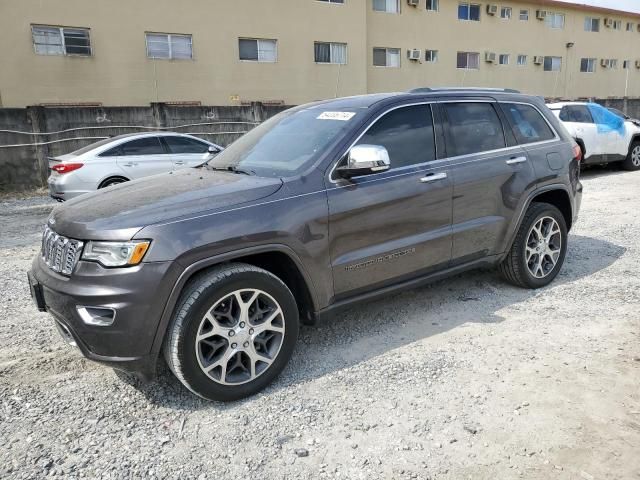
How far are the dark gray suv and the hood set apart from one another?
0.01 metres

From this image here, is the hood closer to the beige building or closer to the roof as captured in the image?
the beige building

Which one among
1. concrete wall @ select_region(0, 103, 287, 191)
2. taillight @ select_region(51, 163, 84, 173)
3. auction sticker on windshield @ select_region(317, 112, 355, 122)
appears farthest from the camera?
concrete wall @ select_region(0, 103, 287, 191)

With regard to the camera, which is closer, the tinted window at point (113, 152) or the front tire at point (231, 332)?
the front tire at point (231, 332)

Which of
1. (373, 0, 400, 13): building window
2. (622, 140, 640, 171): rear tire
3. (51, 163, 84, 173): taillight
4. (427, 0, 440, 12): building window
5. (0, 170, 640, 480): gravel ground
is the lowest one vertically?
(0, 170, 640, 480): gravel ground

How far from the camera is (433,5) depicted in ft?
76.6

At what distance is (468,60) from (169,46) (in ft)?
48.9

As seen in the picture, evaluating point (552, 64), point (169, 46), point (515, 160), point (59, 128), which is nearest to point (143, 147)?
point (59, 128)

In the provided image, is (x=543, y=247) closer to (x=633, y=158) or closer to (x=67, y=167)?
(x=67, y=167)

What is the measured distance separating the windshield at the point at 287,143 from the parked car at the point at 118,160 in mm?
4501

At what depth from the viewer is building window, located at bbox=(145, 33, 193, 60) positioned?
54.8 ft

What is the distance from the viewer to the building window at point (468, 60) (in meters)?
24.7

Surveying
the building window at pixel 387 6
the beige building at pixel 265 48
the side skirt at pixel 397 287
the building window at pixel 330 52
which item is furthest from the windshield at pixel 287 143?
the building window at pixel 387 6

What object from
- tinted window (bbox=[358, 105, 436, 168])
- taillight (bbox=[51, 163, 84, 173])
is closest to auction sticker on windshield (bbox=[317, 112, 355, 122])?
tinted window (bbox=[358, 105, 436, 168])

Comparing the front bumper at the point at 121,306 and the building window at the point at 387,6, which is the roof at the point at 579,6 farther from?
the front bumper at the point at 121,306
